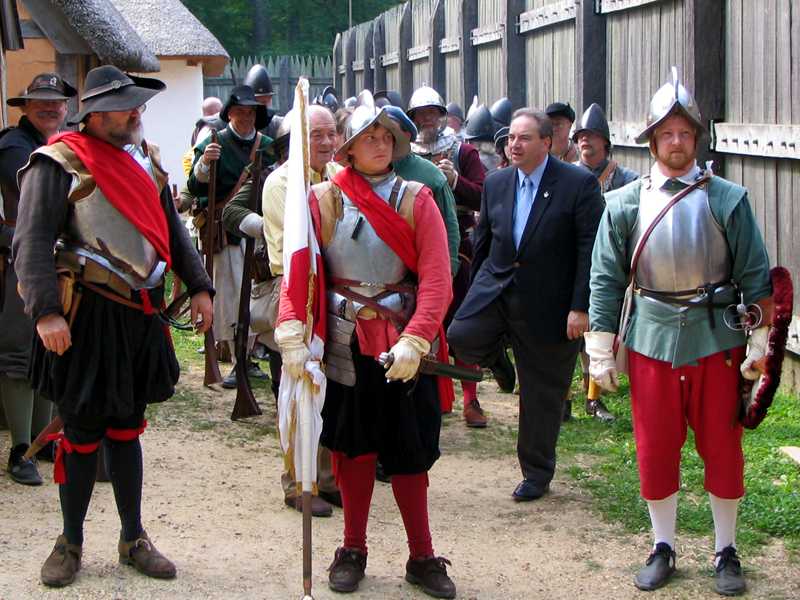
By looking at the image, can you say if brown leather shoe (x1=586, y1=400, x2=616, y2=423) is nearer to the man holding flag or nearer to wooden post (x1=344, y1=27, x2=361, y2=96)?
the man holding flag

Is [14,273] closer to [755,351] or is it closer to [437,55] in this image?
[755,351]

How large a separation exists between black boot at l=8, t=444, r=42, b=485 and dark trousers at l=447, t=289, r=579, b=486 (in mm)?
2270

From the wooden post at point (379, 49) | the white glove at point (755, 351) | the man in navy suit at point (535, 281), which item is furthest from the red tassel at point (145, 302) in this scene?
the wooden post at point (379, 49)

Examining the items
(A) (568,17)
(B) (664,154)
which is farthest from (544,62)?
(B) (664,154)

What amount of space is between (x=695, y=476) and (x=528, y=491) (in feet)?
2.98

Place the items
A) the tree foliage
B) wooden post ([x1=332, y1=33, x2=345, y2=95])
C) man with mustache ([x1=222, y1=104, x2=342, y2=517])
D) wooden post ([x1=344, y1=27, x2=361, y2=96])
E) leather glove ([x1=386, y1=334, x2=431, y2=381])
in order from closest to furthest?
leather glove ([x1=386, y1=334, x2=431, y2=381]) → man with mustache ([x1=222, y1=104, x2=342, y2=517]) → wooden post ([x1=344, y1=27, x2=361, y2=96]) → wooden post ([x1=332, y1=33, x2=345, y2=95]) → the tree foliage

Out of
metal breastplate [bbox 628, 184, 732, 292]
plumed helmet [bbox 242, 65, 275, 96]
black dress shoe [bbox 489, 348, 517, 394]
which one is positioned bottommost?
black dress shoe [bbox 489, 348, 517, 394]

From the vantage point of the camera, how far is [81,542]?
5160 millimetres

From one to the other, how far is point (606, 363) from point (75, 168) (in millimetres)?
2278

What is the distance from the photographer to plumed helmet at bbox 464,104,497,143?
1169cm

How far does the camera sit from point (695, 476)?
6.61 m

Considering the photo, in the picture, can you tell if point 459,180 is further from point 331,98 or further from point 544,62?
point 331,98

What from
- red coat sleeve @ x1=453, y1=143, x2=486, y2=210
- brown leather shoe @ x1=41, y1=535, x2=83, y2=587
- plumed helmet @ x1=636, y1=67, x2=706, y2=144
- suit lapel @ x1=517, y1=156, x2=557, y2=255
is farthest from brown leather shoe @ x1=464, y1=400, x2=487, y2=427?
brown leather shoe @ x1=41, y1=535, x2=83, y2=587

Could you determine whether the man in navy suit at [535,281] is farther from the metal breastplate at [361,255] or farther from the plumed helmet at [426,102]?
the plumed helmet at [426,102]
